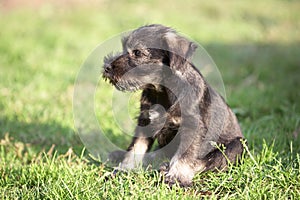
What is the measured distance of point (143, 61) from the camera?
3.80m

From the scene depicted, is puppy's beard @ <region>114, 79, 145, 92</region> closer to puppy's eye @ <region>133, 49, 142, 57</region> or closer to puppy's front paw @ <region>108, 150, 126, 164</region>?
puppy's eye @ <region>133, 49, 142, 57</region>

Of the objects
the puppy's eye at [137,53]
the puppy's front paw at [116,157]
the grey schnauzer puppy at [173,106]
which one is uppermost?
the puppy's eye at [137,53]

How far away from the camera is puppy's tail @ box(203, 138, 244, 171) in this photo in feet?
12.2

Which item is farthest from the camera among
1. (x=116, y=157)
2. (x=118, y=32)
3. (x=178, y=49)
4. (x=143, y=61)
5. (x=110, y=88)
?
(x=118, y=32)

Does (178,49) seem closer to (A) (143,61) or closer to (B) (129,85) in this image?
(A) (143,61)

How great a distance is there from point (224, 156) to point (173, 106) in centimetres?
62

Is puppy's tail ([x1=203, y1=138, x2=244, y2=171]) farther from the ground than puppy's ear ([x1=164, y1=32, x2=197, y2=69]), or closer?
closer

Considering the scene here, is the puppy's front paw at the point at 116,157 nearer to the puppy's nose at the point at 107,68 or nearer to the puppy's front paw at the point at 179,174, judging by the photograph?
the puppy's front paw at the point at 179,174

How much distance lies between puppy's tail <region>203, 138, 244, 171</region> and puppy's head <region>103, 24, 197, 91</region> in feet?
2.63

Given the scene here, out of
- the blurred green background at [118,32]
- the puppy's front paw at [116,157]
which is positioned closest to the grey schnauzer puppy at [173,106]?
the puppy's front paw at [116,157]

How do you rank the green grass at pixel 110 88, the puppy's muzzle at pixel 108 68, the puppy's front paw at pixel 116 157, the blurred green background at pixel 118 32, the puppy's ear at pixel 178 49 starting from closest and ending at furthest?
the green grass at pixel 110 88 < the puppy's ear at pixel 178 49 < the puppy's muzzle at pixel 108 68 < the puppy's front paw at pixel 116 157 < the blurred green background at pixel 118 32

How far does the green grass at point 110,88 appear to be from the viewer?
3.40 m

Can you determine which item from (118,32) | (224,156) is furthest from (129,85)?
(118,32)

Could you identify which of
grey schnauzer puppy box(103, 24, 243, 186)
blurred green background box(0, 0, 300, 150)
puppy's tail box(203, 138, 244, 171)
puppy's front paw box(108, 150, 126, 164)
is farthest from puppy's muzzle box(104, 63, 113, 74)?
blurred green background box(0, 0, 300, 150)
